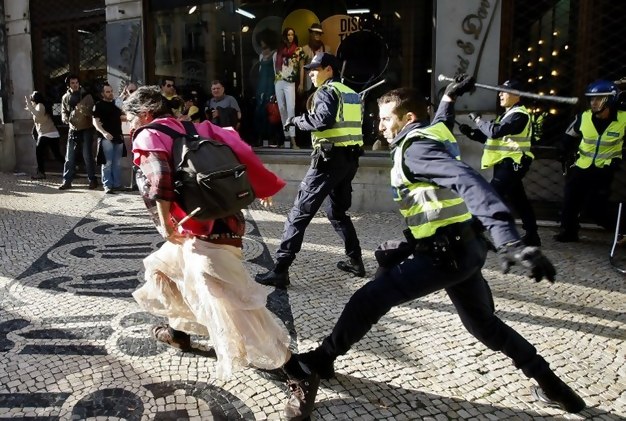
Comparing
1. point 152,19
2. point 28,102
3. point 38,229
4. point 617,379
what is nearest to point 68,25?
point 28,102

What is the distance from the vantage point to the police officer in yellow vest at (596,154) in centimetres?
557

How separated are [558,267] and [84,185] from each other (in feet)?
26.7

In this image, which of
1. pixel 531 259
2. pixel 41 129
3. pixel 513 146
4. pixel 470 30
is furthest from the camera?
pixel 41 129

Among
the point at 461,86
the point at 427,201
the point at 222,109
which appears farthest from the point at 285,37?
the point at 427,201

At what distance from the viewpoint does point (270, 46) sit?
30.9 ft

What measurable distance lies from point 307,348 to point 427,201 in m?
1.44

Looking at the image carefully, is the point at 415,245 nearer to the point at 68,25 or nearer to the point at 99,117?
the point at 99,117

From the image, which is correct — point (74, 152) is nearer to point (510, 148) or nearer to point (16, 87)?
point (16, 87)

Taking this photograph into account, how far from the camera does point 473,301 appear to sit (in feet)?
8.66

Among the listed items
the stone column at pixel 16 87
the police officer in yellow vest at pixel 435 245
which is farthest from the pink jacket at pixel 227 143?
the stone column at pixel 16 87

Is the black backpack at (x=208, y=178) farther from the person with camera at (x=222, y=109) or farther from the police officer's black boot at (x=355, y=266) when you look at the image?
the person with camera at (x=222, y=109)

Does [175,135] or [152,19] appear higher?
[152,19]

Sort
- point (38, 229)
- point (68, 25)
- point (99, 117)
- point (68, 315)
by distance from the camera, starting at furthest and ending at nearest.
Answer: point (68, 25) → point (99, 117) → point (38, 229) → point (68, 315)

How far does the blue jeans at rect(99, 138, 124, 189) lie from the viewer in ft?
29.5
